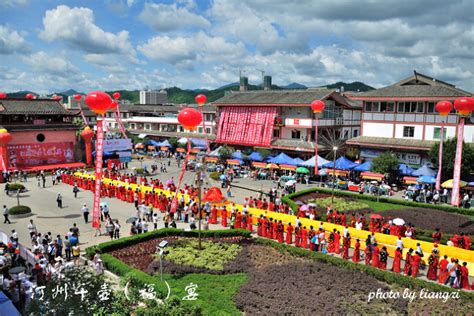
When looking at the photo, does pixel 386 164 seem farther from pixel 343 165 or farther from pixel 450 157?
pixel 450 157

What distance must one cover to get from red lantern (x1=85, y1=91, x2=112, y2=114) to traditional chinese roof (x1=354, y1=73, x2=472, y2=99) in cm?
2541

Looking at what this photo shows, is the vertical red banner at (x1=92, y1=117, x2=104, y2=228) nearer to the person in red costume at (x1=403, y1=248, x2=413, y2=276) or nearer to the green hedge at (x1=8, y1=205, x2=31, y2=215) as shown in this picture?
the green hedge at (x1=8, y1=205, x2=31, y2=215)

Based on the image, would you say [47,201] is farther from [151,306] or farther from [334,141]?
[334,141]

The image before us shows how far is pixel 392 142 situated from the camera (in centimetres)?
3431

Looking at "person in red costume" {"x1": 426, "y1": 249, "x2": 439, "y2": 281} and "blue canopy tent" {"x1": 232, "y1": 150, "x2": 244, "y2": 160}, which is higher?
"blue canopy tent" {"x1": 232, "y1": 150, "x2": 244, "y2": 160}

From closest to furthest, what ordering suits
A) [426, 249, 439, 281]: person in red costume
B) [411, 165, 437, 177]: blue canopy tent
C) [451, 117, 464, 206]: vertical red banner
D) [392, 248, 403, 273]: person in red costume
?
[426, 249, 439, 281]: person in red costume → [392, 248, 403, 273]: person in red costume → [451, 117, 464, 206]: vertical red banner → [411, 165, 437, 177]: blue canopy tent

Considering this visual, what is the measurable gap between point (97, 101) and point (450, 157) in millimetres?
24192

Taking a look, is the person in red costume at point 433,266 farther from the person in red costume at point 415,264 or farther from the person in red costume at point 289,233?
the person in red costume at point 289,233

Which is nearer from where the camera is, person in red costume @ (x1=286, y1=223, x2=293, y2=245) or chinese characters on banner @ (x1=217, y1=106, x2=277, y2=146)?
person in red costume @ (x1=286, y1=223, x2=293, y2=245)

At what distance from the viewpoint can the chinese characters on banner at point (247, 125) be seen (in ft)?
139

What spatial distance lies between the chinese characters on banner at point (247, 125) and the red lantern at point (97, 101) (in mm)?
25027

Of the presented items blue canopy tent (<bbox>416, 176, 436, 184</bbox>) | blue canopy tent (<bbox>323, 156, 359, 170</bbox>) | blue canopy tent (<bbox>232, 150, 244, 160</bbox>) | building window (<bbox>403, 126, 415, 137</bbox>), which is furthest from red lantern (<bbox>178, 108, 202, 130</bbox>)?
building window (<bbox>403, 126, 415, 137</bbox>)

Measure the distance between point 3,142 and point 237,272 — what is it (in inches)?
1209

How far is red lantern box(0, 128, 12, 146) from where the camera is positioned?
118 ft
